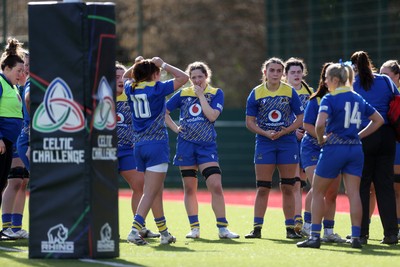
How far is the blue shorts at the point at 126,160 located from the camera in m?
12.6

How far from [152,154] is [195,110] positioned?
140cm

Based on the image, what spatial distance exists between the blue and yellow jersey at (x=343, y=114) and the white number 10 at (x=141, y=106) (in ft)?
6.45

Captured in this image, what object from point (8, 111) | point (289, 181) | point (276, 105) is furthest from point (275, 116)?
point (8, 111)

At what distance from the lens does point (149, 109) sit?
11391 millimetres

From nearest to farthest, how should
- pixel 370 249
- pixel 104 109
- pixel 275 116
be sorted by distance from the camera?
pixel 104 109
pixel 370 249
pixel 275 116

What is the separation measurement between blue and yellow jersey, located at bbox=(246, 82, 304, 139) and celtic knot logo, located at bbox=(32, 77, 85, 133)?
3.49m

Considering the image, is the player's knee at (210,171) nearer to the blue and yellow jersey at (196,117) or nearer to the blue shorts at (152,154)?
the blue and yellow jersey at (196,117)

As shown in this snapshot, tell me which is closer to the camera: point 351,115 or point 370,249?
point 351,115

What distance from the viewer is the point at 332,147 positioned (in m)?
10.7

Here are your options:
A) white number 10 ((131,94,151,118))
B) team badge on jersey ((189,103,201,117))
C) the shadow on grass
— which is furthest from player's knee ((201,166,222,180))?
the shadow on grass

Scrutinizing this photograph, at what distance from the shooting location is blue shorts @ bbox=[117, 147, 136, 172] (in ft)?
41.4

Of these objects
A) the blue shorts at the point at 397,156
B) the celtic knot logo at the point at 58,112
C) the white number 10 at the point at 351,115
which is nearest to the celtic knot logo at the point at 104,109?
the celtic knot logo at the point at 58,112

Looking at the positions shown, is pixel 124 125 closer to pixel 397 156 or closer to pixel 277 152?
pixel 277 152

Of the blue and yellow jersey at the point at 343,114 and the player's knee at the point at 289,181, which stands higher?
the blue and yellow jersey at the point at 343,114
